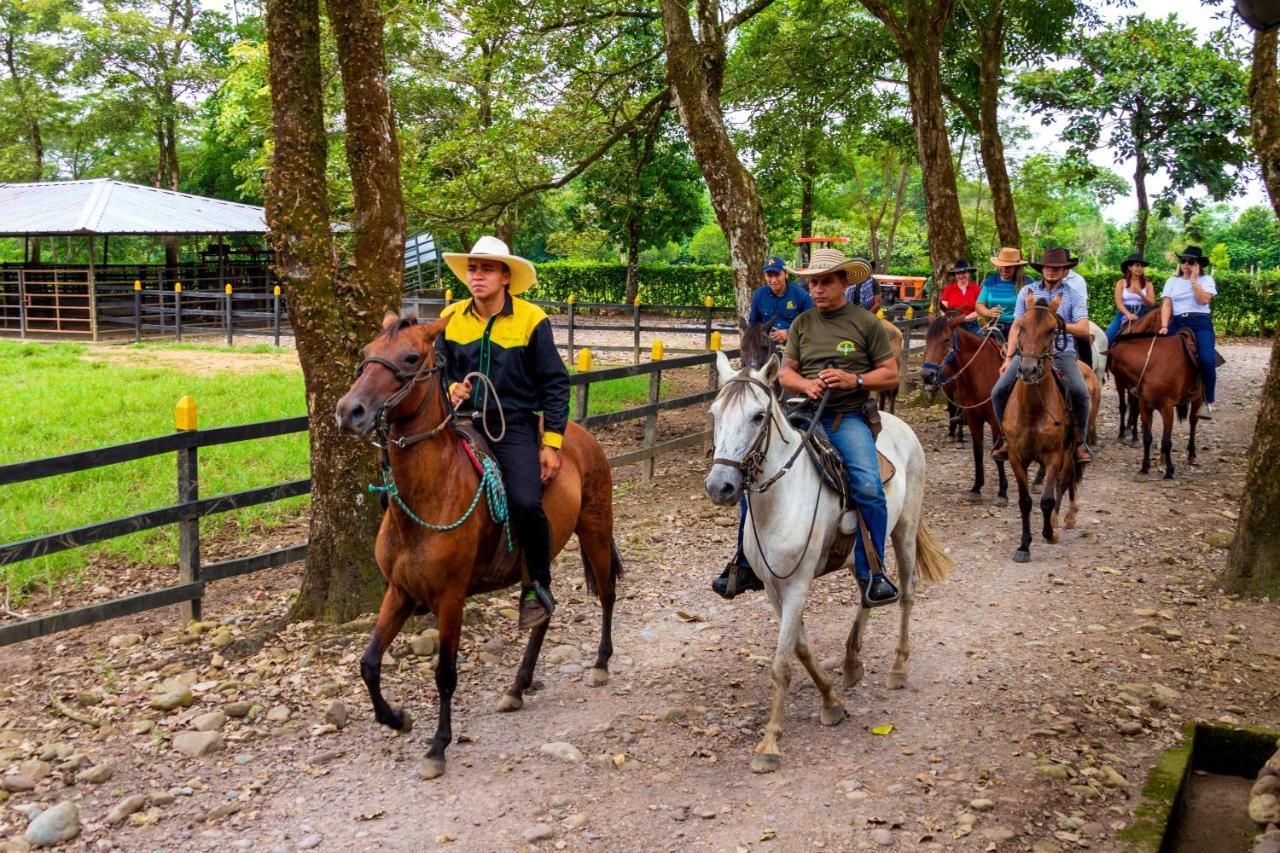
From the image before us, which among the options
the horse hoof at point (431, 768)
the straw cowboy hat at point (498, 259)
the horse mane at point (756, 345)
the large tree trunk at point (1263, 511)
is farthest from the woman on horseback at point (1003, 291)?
the horse hoof at point (431, 768)

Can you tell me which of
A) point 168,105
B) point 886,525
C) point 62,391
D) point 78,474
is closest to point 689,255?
point 168,105

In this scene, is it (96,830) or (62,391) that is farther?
(62,391)

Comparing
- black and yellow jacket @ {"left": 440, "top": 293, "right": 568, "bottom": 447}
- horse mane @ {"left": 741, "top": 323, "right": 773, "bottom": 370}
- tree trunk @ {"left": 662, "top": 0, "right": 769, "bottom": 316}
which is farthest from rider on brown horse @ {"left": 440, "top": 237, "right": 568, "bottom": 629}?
tree trunk @ {"left": 662, "top": 0, "right": 769, "bottom": 316}

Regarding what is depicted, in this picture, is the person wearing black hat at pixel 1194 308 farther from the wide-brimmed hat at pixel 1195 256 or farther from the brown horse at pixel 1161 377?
the brown horse at pixel 1161 377

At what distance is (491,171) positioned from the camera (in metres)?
14.0

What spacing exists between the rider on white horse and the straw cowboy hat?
150 centimetres

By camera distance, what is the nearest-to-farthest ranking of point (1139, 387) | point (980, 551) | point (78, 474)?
point (980, 551) → point (78, 474) → point (1139, 387)

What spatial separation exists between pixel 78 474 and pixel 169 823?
274 inches

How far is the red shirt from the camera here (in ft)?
41.4

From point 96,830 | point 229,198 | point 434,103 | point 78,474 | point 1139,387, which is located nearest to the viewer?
point 96,830

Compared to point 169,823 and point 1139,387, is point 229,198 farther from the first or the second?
point 169,823

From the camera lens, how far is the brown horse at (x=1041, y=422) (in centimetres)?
904

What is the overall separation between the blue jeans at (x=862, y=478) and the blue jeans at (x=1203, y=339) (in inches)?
327

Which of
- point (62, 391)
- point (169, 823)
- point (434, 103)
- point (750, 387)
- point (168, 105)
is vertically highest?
point (168, 105)
